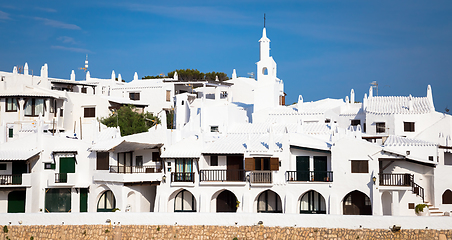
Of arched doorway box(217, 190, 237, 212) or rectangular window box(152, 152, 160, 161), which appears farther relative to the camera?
rectangular window box(152, 152, 160, 161)

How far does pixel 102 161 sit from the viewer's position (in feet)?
138

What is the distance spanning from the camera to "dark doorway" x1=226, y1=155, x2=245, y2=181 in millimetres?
40719

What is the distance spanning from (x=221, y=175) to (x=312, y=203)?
6.63 meters

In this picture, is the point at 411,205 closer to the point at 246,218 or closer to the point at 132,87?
the point at 246,218

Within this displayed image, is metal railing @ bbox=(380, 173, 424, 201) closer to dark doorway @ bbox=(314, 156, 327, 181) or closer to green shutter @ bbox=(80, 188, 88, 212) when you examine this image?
dark doorway @ bbox=(314, 156, 327, 181)

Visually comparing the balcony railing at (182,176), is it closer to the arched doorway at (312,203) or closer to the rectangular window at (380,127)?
the arched doorway at (312,203)

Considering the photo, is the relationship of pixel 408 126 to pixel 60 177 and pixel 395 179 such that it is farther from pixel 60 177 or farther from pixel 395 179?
pixel 60 177

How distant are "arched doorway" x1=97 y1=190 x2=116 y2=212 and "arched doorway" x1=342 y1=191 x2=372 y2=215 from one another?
54.3 ft

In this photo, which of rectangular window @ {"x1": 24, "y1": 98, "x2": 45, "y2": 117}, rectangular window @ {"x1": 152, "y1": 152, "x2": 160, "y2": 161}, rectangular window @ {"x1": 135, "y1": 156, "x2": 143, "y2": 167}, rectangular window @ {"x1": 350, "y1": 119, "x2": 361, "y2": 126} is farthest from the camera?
rectangular window @ {"x1": 350, "y1": 119, "x2": 361, "y2": 126}

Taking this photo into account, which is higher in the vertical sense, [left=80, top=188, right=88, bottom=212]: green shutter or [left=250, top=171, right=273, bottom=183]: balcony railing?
[left=250, top=171, right=273, bottom=183]: balcony railing

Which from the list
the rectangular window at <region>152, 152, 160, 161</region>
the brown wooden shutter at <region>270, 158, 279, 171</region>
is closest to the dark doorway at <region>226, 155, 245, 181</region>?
the brown wooden shutter at <region>270, 158, 279, 171</region>

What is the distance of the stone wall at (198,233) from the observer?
32.7 metres

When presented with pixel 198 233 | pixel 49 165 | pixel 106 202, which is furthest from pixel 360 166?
pixel 49 165

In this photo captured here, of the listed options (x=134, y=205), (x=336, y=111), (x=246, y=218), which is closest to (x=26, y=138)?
(x=134, y=205)
